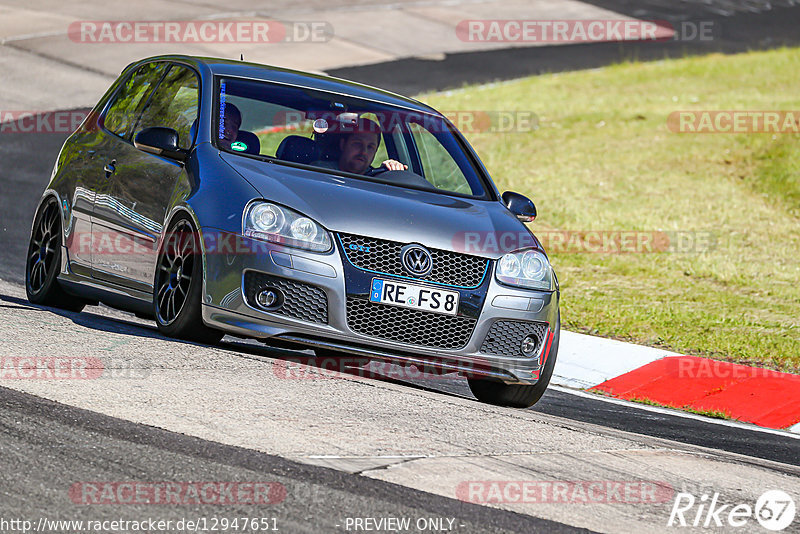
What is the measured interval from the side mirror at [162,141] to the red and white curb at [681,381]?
341cm

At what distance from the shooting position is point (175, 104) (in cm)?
763

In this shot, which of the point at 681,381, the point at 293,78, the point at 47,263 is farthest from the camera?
the point at 681,381

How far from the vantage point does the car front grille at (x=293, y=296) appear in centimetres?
624

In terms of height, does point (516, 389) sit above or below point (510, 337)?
below

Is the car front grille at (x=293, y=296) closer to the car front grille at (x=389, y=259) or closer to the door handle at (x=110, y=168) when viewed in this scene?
the car front grille at (x=389, y=259)

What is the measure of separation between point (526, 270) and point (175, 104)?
2.48 m
